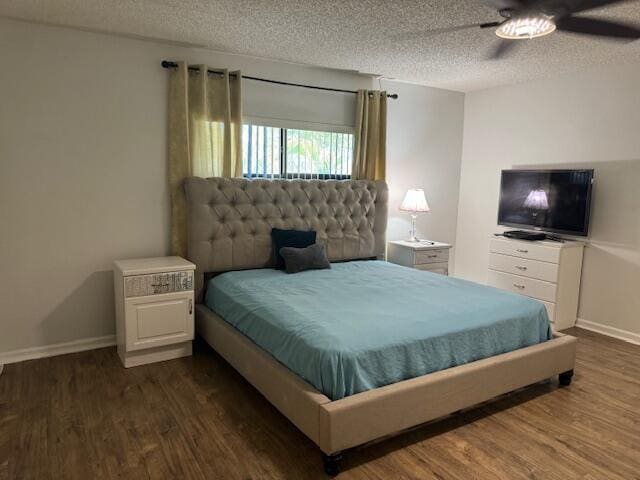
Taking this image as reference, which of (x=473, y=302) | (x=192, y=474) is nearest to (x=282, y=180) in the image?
(x=473, y=302)

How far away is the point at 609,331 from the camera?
13.9 ft

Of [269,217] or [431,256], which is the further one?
[431,256]

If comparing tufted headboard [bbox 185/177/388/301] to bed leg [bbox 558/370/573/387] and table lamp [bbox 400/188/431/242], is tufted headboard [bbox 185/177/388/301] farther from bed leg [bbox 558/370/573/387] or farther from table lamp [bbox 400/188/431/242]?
bed leg [bbox 558/370/573/387]

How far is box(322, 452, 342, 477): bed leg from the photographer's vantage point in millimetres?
2133

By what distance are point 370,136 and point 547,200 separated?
6.09 ft

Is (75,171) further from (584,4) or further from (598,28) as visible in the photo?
(598,28)

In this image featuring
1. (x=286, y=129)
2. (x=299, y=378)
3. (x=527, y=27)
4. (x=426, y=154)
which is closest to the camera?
(x=299, y=378)

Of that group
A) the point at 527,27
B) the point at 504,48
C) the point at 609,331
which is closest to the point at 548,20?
the point at 527,27

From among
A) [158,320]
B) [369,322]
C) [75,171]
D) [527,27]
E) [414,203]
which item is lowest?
[158,320]

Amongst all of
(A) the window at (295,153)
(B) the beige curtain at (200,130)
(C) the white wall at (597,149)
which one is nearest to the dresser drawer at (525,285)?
(C) the white wall at (597,149)

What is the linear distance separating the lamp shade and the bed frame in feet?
0.91

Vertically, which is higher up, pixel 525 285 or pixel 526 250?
pixel 526 250

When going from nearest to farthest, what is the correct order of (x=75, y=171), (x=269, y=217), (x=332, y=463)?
(x=332, y=463) < (x=75, y=171) < (x=269, y=217)

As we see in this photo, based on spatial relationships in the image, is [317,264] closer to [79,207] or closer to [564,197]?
[79,207]
